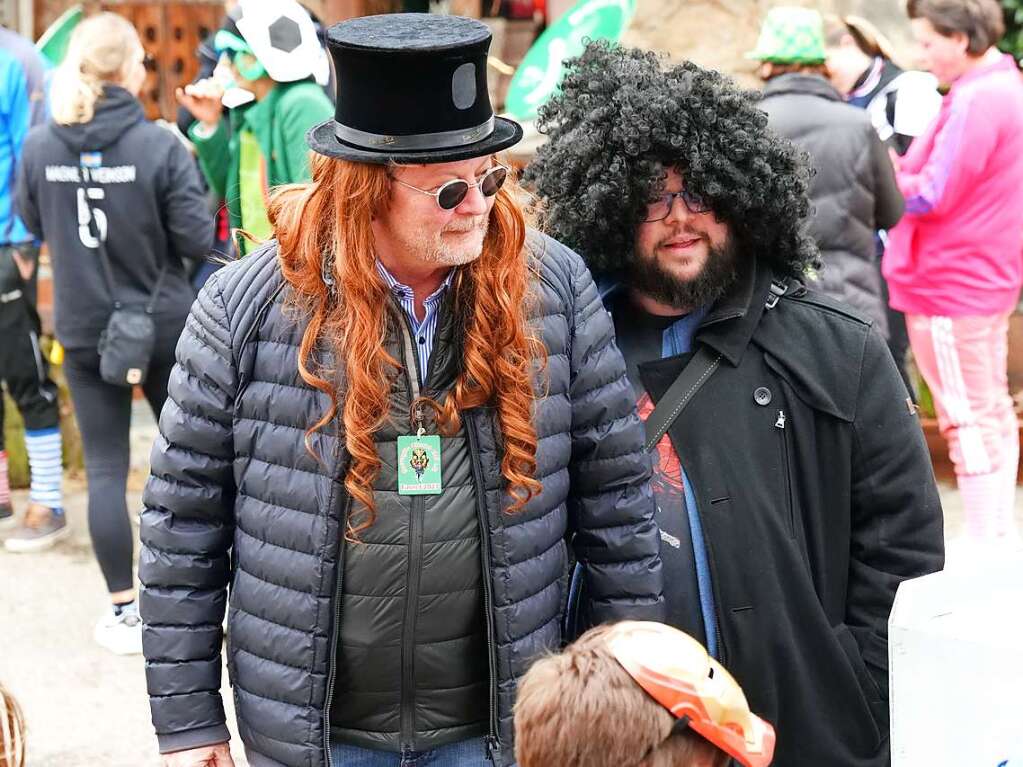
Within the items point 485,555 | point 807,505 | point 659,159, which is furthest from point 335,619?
point 659,159

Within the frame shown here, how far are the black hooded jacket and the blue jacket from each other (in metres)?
0.89

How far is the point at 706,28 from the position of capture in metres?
6.82

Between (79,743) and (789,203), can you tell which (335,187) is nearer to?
(789,203)

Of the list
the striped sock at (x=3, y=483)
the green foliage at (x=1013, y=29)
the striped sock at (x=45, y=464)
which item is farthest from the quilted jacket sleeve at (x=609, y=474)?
the green foliage at (x=1013, y=29)

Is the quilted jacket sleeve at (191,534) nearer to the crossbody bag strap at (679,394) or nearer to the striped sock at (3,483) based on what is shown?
the crossbody bag strap at (679,394)

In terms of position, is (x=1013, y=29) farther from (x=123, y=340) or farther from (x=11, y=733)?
(x=11, y=733)

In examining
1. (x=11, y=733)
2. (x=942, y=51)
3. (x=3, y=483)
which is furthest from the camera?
(x=3, y=483)

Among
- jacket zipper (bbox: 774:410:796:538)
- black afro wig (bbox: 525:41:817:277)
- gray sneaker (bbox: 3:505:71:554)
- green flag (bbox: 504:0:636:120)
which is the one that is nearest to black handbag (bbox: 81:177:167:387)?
gray sneaker (bbox: 3:505:71:554)

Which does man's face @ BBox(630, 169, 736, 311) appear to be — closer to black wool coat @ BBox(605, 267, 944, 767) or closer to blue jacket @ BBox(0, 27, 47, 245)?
black wool coat @ BBox(605, 267, 944, 767)

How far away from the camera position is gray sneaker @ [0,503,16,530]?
6.16m

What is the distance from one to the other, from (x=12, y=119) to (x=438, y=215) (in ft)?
13.8

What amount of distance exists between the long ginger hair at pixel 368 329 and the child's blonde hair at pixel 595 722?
0.46 m

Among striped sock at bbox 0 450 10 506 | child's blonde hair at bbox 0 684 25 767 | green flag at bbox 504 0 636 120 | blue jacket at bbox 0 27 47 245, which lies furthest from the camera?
striped sock at bbox 0 450 10 506

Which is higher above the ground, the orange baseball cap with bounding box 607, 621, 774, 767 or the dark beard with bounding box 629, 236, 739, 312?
the dark beard with bounding box 629, 236, 739, 312
